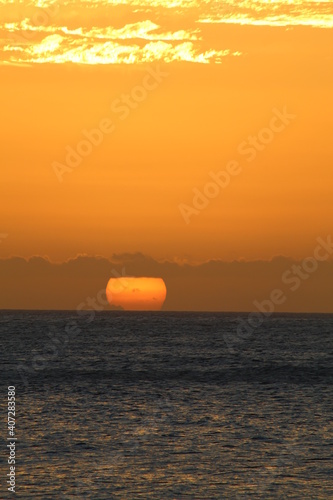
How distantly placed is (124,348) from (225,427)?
96.0 m

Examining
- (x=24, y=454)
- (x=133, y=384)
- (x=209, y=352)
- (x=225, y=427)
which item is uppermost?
(x=209, y=352)

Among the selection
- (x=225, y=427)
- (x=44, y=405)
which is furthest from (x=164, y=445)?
(x=44, y=405)

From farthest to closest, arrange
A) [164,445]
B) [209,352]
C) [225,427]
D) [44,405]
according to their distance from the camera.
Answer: [209,352], [44,405], [225,427], [164,445]

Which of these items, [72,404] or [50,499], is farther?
[72,404]

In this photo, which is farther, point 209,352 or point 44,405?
point 209,352

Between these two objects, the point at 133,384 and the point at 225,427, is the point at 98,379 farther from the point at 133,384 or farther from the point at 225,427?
the point at 225,427

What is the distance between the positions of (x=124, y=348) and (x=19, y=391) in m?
76.3

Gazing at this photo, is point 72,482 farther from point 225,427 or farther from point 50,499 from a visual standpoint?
point 225,427

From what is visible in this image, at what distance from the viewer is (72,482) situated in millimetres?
41781

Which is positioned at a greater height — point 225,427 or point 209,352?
point 209,352

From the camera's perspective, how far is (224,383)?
89.5 meters

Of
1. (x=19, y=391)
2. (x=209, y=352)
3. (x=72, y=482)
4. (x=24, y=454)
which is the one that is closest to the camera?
(x=72, y=482)

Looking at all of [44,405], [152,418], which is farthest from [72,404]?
[152,418]

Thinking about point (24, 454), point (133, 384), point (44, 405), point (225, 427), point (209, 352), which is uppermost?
point (209, 352)
